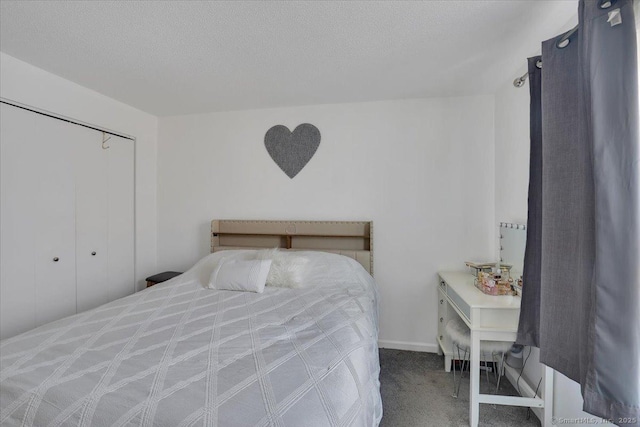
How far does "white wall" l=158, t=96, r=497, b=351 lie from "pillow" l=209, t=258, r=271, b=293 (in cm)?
81

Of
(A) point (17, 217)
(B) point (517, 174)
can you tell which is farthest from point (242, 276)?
(B) point (517, 174)

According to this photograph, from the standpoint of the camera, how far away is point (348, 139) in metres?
2.85

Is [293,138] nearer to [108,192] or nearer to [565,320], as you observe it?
[108,192]

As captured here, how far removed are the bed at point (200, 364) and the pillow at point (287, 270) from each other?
208 mm

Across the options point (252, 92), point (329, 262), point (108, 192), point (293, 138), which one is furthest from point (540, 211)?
point (108, 192)

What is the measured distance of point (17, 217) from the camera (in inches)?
82.3

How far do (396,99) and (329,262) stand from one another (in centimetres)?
169

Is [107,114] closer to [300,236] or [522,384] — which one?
[300,236]

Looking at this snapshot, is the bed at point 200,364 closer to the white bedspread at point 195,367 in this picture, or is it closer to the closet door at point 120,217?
the white bedspread at point 195,367

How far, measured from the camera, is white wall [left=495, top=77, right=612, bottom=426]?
1.62 meters

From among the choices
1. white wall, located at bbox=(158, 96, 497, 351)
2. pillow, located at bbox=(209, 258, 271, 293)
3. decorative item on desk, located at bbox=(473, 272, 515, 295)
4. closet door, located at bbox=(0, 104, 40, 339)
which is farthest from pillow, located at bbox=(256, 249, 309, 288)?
closet door, located at bbox=(0, 104, 40, 339)

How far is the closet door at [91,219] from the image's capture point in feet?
8.27

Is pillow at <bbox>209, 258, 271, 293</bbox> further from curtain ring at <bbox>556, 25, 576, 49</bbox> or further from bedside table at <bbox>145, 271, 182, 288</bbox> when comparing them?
curtain ring at <bbox>556, 25, 576, 49</bbox>

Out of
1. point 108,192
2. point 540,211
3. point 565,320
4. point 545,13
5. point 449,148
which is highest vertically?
point 545,13
